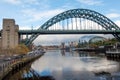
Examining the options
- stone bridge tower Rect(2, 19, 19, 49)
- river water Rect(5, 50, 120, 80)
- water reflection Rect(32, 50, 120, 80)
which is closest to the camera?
river water Rect(5, 50, 120, 80)

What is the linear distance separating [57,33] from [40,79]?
63.6 metres

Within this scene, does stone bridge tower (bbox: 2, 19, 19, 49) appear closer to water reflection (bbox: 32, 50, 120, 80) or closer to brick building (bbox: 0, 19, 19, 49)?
brick building (bbox: 0, 19, 19, 49)

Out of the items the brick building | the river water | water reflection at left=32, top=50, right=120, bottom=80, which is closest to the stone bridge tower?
the brick building

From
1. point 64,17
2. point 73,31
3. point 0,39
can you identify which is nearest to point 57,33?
point 73,31

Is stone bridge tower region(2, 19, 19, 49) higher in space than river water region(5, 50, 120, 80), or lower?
higher

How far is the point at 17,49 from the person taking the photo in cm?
8762

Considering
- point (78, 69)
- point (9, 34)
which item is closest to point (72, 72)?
point (78, 69)

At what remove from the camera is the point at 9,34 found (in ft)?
324

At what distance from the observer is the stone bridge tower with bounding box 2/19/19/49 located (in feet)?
323

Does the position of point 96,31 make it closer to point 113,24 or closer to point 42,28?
point 113,24

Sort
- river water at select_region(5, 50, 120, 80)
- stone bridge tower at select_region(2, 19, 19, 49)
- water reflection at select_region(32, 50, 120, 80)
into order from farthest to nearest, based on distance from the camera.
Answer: stone bridge tower at select_region(2, 19, 19, 49)
water reflection at select_region(32, 50, 120, 80)
river water at select_region(5, 50, 120, 80)

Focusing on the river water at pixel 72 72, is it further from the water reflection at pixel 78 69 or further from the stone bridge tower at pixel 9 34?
the stone bridge tower at pixel 9 34

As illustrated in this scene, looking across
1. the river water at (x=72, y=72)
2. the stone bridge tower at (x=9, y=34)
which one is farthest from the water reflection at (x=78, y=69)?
the stone bridge tower at (x=9, y=34)

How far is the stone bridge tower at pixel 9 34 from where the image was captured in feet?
323
